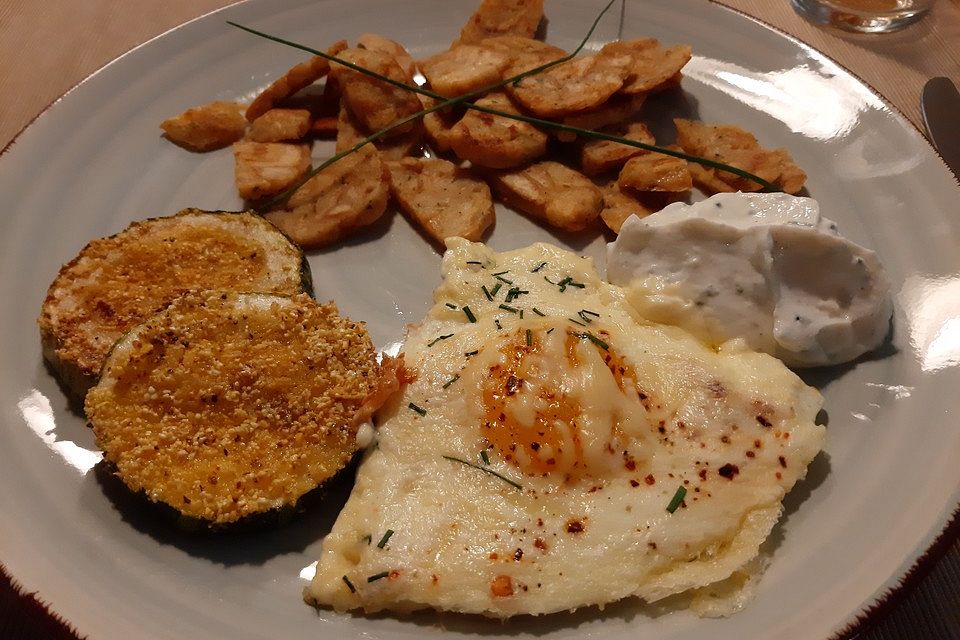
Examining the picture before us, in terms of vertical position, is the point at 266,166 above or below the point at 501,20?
below

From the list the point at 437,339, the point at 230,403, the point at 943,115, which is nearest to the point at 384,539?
the point at 230,403

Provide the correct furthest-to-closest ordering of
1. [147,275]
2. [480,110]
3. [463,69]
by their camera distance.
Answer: [463,69] < [480,110] < [147,275]

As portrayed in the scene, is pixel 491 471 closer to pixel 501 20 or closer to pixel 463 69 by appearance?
pixel 463 69

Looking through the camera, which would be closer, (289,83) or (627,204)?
(627,204)

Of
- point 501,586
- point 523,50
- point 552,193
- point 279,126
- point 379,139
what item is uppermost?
point 523,50

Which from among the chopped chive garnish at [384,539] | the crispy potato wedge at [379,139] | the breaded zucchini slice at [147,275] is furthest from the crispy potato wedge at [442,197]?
the chopped chive garnish at [384,539]

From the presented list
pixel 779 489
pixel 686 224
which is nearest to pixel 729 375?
pixel 779 489

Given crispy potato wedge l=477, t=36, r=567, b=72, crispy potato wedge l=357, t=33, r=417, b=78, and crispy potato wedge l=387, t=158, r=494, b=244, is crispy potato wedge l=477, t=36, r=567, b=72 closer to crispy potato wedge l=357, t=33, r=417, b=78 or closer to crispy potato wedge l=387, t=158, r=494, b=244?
crispy potato wedge l=357, t=33, r=417, b=78
